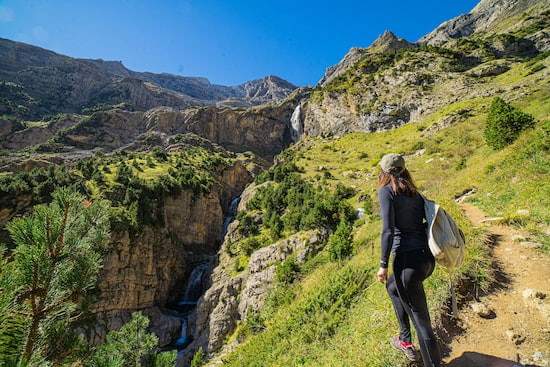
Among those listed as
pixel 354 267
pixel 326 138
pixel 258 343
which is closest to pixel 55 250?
pixel 354 267

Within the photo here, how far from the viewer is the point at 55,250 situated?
3.19m

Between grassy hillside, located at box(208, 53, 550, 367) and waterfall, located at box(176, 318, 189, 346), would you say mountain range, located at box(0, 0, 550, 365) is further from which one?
grassy hillside, located at box(208, 53, 550, 367)

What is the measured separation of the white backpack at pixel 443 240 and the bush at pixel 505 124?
51.3ft

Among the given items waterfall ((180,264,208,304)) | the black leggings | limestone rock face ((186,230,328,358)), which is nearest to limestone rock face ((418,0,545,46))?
limestone rock face ((186,230,328,358))

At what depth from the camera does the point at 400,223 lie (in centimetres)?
358

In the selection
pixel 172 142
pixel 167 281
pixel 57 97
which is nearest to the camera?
pixel 167 281

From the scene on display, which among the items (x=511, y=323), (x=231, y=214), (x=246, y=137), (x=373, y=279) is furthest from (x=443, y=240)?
(x=246, y=137)

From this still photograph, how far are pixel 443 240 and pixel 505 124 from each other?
16.3 meters

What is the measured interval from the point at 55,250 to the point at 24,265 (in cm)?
36

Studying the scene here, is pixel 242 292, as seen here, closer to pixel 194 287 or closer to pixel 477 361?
pixel 194 287

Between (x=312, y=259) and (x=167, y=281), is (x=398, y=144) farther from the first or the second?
(x=167, y=281)

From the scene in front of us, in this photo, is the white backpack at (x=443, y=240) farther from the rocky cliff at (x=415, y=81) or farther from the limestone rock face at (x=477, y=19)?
the limestone rock face at (x=477, y=19)

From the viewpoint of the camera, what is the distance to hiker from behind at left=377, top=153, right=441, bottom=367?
3307 mm

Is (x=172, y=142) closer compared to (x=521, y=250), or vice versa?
(x=521, y=250)
